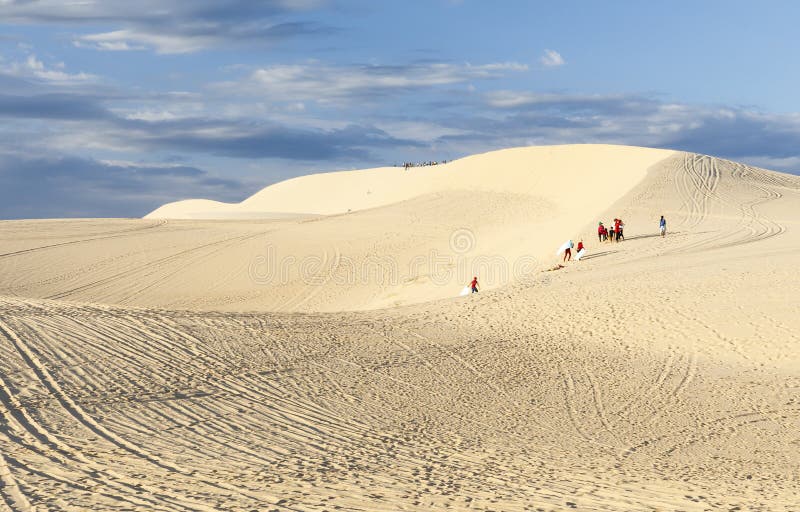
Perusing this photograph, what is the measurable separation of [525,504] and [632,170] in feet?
144

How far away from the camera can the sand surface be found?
10102mm

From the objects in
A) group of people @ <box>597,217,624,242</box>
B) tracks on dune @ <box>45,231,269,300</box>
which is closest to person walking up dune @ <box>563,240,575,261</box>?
group of people @ <box>597,217,624,242</box>

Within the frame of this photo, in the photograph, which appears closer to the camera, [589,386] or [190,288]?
[589,386]

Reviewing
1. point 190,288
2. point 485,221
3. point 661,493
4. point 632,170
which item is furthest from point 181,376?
point 632,170

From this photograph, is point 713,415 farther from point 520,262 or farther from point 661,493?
point 520,262

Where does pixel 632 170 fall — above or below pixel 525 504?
above

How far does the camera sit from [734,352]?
19.6m

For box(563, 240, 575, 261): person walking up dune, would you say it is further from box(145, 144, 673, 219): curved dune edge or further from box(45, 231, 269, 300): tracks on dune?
box(45, 231, 269, 300): tracks on dune

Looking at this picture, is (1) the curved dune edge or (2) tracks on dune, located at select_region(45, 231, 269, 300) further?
(1) the curved dune edge

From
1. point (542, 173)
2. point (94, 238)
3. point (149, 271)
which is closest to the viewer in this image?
point (149, 271)

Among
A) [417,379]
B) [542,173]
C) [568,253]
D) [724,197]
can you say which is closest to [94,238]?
[568,253]

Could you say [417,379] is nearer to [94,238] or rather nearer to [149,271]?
[149,271]

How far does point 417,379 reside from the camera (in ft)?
54.8

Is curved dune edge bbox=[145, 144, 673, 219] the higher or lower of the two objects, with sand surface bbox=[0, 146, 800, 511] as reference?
higher
